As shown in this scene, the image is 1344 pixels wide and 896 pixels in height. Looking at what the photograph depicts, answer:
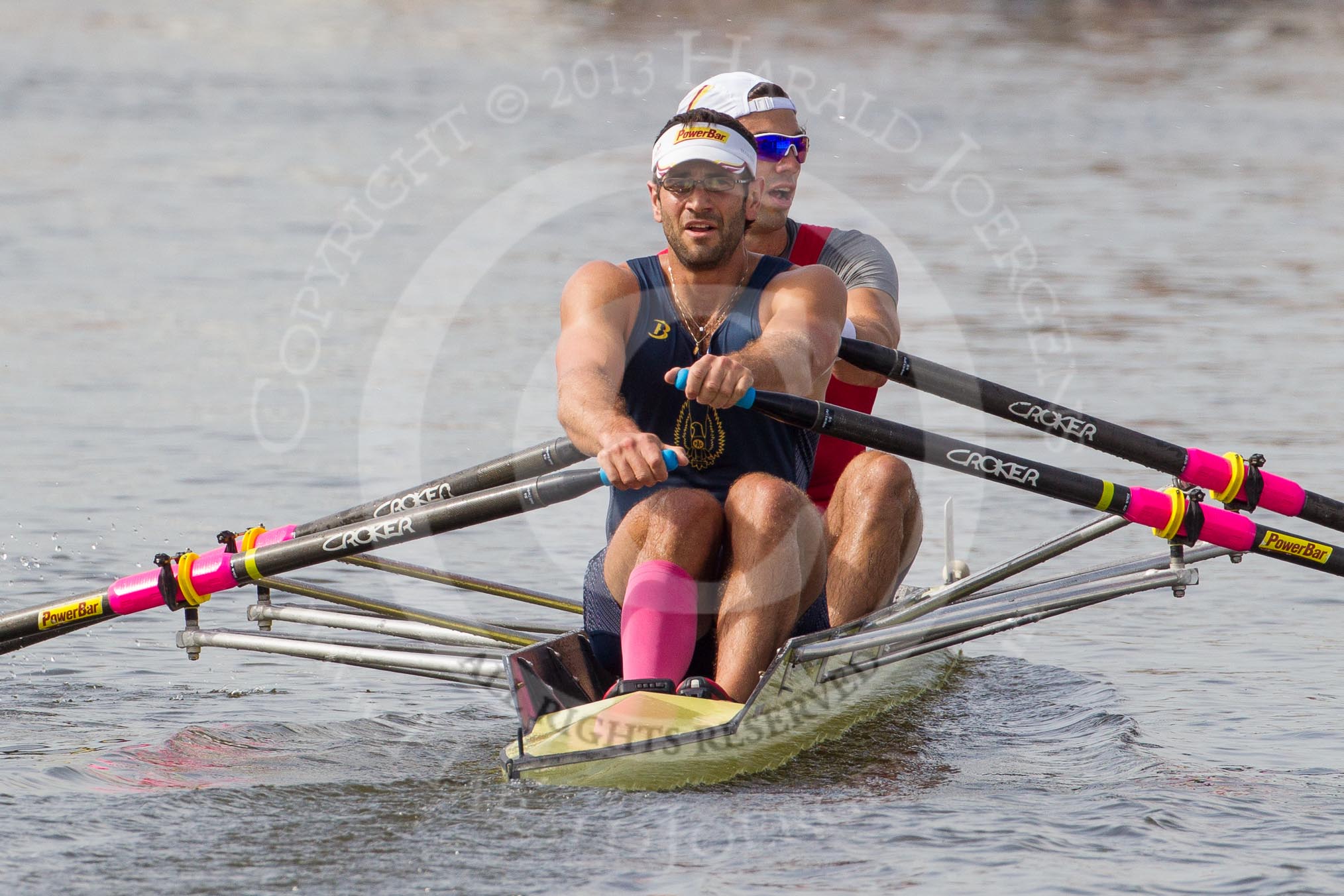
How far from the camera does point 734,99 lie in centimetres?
697

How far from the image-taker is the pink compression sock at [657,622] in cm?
523

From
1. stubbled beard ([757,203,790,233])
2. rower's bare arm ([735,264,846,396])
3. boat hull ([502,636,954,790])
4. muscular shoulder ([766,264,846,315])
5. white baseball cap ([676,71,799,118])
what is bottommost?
boat hull ([502,636,954,790])

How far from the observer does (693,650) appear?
17.5ft

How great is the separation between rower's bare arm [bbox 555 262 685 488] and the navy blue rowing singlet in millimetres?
61

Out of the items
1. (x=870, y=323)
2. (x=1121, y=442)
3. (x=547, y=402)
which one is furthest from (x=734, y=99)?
(x=547, y=402)

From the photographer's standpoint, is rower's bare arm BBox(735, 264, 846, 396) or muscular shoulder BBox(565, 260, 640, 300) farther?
muscular shoulder BBox(565, 260, 640, 300)

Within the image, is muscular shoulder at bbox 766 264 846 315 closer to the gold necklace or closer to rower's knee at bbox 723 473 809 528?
the gold necklace

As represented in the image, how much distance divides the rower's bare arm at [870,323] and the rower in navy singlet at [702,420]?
0.79 m

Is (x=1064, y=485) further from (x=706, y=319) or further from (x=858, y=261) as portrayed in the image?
(x=858, y=261)

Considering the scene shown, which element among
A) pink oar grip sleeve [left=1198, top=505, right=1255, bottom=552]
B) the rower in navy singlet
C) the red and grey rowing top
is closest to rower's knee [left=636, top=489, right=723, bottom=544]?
the rower in navy singlet

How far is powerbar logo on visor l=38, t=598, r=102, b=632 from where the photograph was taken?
604cm

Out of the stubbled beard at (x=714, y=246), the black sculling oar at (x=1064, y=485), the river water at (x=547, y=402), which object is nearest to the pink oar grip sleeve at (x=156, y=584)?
the river water at (x=547, y=402)

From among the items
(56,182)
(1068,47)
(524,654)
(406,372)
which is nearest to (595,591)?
(524,654)

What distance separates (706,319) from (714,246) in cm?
25
